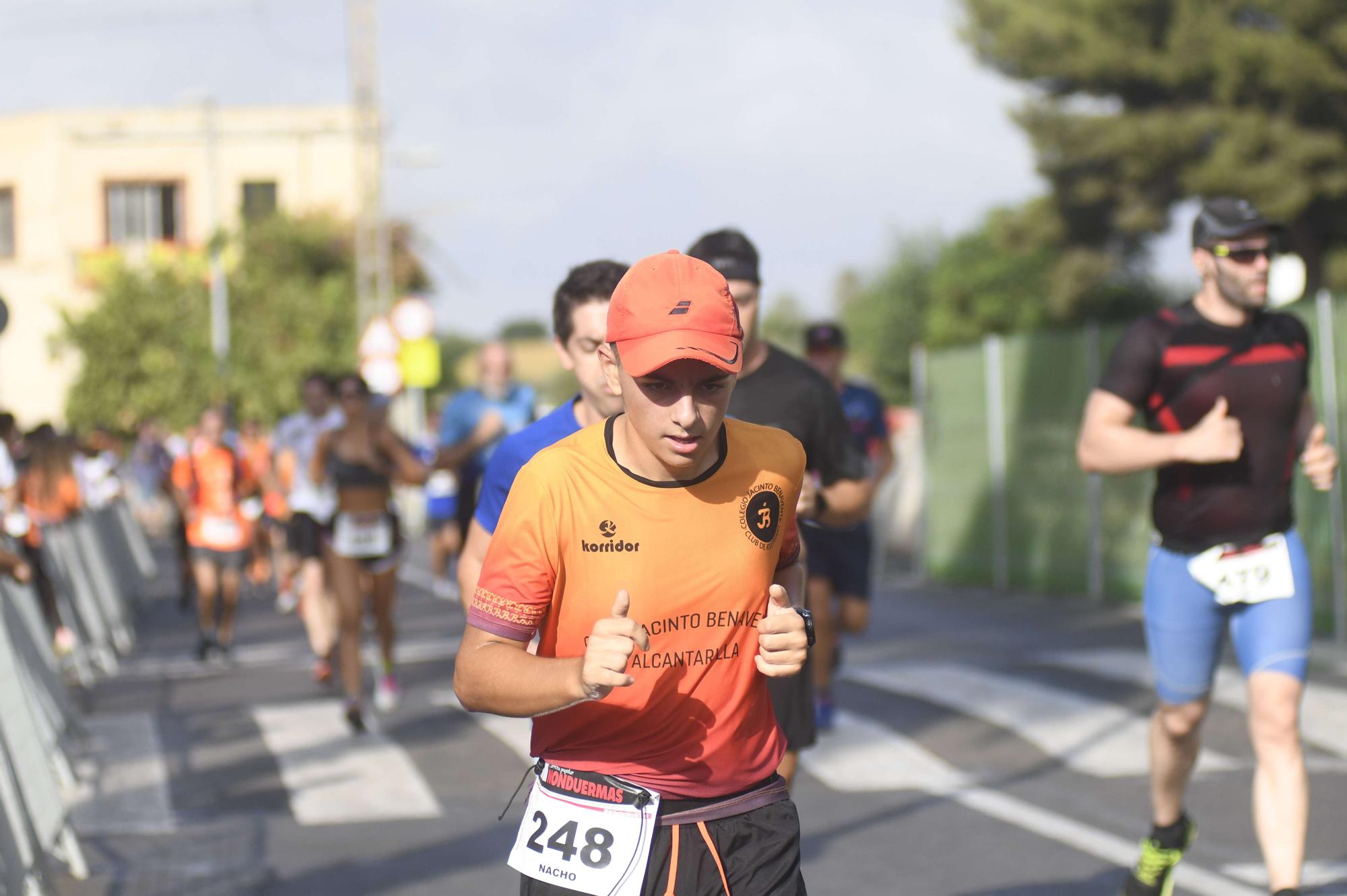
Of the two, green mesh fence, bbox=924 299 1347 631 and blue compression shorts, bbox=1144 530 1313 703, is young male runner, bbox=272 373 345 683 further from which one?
blue compression shorts, bbox=1144 530 1313 703

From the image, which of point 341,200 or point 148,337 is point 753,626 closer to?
point 148,337

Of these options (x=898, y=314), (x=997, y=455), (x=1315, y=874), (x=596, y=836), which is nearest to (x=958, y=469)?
(x=997, y=455)

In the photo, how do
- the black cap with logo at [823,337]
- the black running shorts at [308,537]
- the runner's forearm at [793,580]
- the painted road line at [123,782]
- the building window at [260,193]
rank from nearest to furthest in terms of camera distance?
the runner's forearm at [793,580] < the painted road line at [123,782] < the black cap with logo at [823,337] < the black running shorts at [308,537] < the building window at [260,193]

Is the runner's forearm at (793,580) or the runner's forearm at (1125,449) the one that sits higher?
the runner's forearm at (1125,449)

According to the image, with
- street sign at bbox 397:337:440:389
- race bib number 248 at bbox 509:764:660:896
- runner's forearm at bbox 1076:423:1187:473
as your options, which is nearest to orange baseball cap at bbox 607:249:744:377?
race bib number 248 at bbox 509:764:660:896

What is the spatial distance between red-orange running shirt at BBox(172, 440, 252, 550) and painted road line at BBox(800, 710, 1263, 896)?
254 inches

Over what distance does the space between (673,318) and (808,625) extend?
0.59m

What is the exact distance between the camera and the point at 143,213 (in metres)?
60.8

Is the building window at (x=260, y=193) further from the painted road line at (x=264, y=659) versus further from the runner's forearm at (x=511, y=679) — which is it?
the runner's forearm at (x=511, y=679)

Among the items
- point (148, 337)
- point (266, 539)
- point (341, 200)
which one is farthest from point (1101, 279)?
point (341, 200)

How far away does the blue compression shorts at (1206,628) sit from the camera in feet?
19.0

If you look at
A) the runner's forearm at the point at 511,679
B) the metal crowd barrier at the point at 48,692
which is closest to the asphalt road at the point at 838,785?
the metal crowd barrier at the point at 48,692

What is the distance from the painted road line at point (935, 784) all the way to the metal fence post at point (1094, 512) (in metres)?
7.16

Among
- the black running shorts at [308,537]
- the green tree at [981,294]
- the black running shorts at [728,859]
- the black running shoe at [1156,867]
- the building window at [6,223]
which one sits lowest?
the black running shoe at [1156,867]
